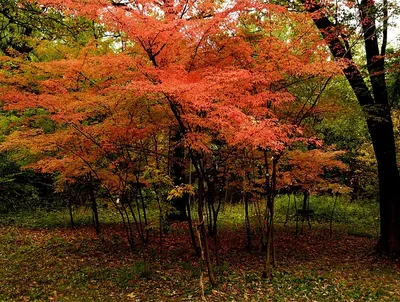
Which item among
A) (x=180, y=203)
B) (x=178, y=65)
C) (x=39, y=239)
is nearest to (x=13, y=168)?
(x=39, y=239)

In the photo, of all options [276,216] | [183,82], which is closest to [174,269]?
[183,82]

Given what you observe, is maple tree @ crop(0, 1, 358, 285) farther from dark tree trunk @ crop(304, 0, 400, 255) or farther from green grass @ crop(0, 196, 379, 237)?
green grass @ crop(0, 196, 379, 237)

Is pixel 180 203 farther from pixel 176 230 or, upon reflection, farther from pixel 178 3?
pixel 178 3

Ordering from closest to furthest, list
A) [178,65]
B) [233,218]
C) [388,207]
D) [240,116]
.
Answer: [240,116]
[178,65]
[388,207]
[233,218]

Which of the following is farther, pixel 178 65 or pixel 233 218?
pixel 233 218

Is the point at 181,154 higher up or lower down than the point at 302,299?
higher up

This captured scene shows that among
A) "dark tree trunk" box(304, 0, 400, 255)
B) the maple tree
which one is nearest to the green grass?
"dark tree trunk" box(304, 0, 400, 255)

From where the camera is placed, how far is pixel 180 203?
1424 cm

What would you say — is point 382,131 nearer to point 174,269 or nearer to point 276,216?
point 174,269

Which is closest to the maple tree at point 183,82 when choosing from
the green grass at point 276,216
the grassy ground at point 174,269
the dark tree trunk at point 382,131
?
the grassy ground at point 174,269

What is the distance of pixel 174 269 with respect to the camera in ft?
27.4

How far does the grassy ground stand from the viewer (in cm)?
682

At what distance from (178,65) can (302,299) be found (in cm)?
524

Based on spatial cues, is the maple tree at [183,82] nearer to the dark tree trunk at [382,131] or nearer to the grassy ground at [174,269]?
the grassy ground at [174,269]
